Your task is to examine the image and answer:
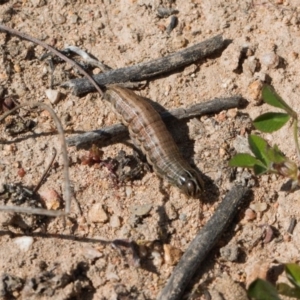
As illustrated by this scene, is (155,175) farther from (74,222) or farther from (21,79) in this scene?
(21,79)

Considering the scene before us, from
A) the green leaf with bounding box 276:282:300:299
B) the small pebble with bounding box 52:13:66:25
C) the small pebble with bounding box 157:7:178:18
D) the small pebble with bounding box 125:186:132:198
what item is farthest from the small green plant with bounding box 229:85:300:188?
the small pebble with bounding box 52:13:66:25

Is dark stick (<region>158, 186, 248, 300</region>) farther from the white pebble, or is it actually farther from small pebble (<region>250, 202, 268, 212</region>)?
the white pebble

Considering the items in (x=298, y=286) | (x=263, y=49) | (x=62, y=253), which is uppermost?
(x=263, y=49)

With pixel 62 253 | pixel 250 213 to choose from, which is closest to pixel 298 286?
pixel 250 213

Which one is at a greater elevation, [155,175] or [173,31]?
[173,31]

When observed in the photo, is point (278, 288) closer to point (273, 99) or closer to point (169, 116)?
point (273, 99)

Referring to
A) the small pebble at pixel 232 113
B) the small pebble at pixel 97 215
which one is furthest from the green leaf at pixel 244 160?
the small pebble at pixel 97 215
